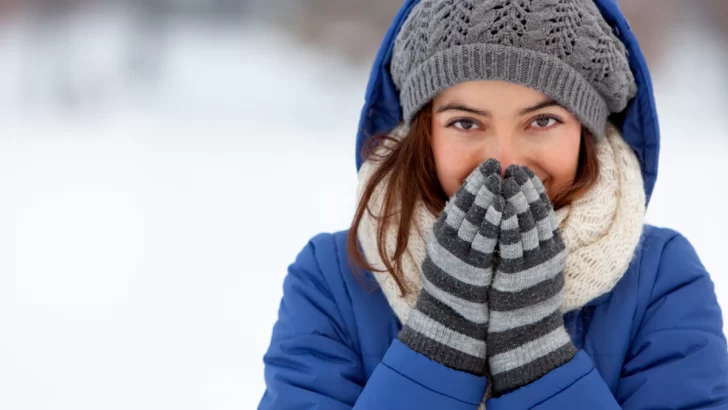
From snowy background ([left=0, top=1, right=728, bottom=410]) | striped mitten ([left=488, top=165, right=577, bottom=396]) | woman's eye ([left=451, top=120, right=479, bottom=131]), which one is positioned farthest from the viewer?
snowy background ([left=0, top=1, right=728, bottom=410])

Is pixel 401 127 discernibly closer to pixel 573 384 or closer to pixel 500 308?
pixel 500 308

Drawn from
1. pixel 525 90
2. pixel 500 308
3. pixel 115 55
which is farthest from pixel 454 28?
pixel 115 55

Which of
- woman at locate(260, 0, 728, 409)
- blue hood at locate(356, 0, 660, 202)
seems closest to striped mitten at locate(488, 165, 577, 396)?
woman at locate(260, 0, 728, 409)

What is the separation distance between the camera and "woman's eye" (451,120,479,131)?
1056 millimetres

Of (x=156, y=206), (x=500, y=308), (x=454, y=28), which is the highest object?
(x=454, y=28)

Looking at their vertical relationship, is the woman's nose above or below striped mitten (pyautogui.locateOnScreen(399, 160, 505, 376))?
above

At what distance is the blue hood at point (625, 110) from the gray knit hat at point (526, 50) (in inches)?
1.6

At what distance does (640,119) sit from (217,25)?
3228 mm

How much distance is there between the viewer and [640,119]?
1164mm

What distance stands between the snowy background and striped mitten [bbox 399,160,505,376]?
979mm

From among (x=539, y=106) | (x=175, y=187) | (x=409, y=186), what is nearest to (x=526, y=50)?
(x=539, y=106)

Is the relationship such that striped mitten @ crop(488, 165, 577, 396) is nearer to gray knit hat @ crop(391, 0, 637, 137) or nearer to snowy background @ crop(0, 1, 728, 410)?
gray knit hat @ crop(391, 0, 637, 137)

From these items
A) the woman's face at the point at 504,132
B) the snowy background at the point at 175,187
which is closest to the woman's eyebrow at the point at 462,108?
the woman's face at the point at 504,132

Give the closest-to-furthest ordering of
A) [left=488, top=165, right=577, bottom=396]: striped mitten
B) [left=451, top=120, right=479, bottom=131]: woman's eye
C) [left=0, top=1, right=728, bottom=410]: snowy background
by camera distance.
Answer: [left=488, top=165, right=577, bottom=396]: striped mitten
[left=451, top=120, right=479, bottom=131]: woman's eye
[left=0, top=1, right=728, bottom=410]: snowy background
